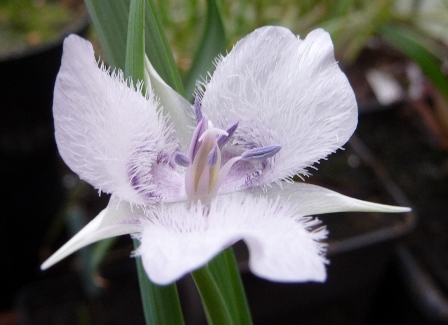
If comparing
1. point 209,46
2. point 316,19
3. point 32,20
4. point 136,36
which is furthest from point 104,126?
point 316,19

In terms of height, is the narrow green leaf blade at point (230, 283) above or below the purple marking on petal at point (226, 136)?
below

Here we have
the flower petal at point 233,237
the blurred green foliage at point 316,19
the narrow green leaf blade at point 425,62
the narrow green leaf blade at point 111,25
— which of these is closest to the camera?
the flower petal at point 233,237

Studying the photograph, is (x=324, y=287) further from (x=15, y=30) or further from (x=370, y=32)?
(x=15, y=30)

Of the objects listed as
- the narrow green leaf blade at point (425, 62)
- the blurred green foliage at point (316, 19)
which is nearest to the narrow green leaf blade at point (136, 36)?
the blurred green foliage at point (316, 19)

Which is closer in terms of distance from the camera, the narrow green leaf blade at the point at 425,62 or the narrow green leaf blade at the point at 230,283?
the narrow green leaf blade at the point at 230,283

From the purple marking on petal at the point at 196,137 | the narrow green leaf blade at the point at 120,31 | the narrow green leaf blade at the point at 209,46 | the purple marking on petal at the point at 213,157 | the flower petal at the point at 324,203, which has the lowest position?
the flower petal at the point at 324,203

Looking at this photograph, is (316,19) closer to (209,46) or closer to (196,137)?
(209,46)

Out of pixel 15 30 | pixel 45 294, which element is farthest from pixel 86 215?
pixel 15 30

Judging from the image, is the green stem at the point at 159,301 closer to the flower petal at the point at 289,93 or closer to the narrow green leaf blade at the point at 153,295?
the narrow green leaf blade at the point at 153,295
